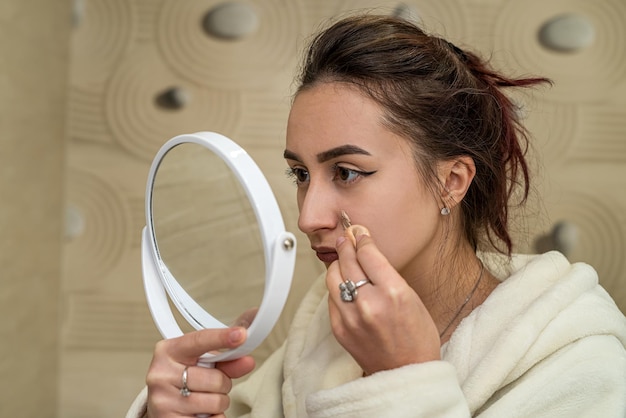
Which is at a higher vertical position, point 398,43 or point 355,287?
point 398,43

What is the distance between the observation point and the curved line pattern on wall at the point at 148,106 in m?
1.90

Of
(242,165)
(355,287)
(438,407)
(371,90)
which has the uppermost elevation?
(371,90)

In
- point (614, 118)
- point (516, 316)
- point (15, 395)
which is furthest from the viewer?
point (614, 118)

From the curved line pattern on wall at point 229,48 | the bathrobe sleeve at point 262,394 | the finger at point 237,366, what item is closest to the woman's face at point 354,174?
the finger at point 237,366

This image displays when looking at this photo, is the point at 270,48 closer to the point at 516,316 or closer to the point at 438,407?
the point at 516,316

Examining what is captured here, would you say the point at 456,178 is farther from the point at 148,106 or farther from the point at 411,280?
the point at 148,106

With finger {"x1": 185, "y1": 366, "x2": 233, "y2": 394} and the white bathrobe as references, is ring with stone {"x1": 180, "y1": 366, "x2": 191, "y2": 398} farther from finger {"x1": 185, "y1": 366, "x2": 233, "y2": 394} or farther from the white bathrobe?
the white bathrobe

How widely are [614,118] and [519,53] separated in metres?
0.31

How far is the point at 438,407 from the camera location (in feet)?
2.44

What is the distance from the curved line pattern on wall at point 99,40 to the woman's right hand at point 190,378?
1.33m

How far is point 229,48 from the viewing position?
6.21ft

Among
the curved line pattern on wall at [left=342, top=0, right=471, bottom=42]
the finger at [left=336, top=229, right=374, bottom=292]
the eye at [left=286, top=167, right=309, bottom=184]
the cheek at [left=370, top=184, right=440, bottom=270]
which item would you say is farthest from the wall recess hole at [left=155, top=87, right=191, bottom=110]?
the finger at [left=336, top=229, right=374, bottom=292]

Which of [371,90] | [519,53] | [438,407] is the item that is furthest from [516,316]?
[519,53]

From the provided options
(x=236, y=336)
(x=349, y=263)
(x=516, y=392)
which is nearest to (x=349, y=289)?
(x=349, y=263)
